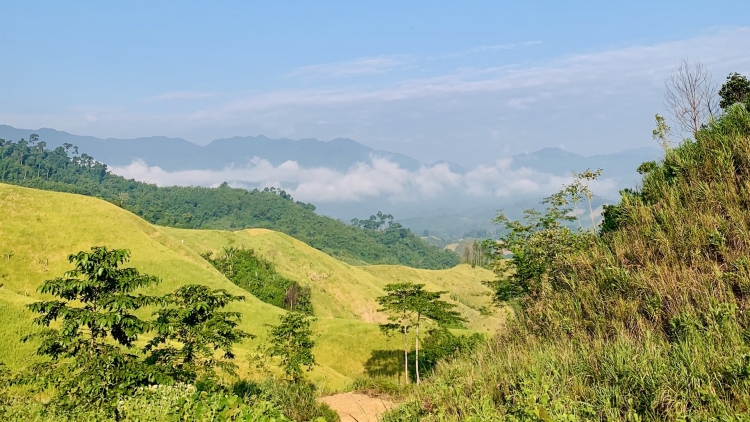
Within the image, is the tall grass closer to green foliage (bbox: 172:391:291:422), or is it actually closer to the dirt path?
green foliage (bbox: 172:391:291:422)

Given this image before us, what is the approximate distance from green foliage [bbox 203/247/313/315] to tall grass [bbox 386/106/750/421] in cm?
7964

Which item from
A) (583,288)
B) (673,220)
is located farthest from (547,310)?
(673,220)

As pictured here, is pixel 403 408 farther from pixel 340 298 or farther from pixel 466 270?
pixel 466 270

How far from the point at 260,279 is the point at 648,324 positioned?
96.0 m

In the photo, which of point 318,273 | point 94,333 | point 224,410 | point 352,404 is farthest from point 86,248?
point 224,410

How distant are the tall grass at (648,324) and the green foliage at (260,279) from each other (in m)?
79.6

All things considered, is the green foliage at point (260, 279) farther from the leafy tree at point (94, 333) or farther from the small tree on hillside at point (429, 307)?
the leafy tree at point (94, 333)

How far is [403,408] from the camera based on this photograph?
9.38m

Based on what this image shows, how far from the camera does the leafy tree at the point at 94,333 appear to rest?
10.6 metres

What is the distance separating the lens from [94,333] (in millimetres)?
11195

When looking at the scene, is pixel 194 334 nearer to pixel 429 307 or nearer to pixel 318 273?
pixel 429 307

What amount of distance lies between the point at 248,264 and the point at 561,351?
100 metres

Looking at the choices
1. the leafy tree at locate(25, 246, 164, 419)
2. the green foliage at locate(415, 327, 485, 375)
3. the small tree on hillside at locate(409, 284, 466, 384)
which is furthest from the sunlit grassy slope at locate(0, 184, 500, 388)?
the leafy tree at locate(25, 246, 164, 419)

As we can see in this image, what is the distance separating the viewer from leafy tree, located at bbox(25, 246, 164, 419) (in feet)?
34.9
